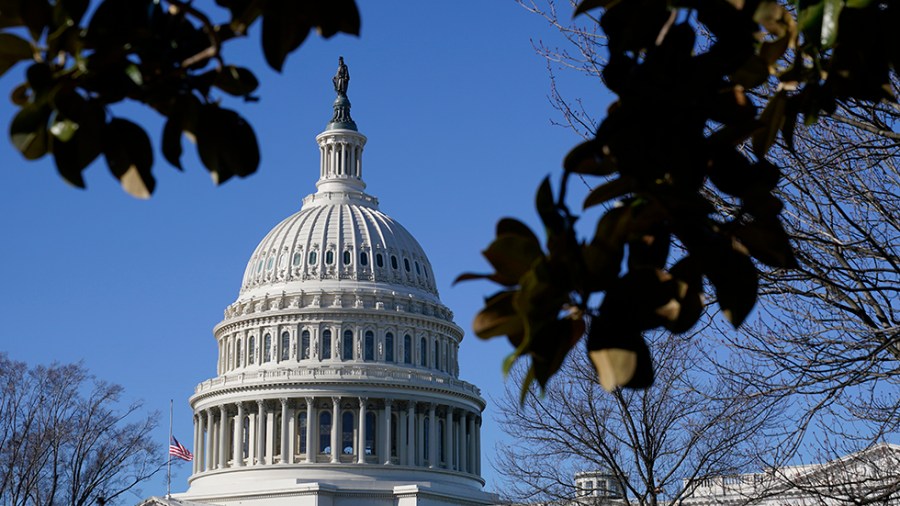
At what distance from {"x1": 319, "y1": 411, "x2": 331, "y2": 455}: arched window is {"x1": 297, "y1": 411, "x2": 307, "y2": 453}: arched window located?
1139mm

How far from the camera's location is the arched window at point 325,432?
317 ft

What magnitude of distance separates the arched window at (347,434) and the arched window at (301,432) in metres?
2.70

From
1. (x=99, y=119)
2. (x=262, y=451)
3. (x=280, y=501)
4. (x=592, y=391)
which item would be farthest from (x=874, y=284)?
(x=262, y=451)

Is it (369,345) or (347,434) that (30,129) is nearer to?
(347,434)

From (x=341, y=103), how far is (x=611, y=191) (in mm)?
113646

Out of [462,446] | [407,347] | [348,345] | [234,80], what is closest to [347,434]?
[348,345]

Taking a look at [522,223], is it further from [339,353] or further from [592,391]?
[339,353]

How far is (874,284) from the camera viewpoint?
14.8 m

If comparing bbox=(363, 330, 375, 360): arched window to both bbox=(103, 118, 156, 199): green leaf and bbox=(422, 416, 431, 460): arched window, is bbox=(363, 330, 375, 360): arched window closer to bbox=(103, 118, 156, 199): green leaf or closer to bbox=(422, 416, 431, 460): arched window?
bbox=(422, 416, 431, 460): arched window

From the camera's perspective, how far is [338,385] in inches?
3772

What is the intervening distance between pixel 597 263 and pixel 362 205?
355 feet

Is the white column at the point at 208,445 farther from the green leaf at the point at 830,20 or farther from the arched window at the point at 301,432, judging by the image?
the green leaf at the point at 830,20

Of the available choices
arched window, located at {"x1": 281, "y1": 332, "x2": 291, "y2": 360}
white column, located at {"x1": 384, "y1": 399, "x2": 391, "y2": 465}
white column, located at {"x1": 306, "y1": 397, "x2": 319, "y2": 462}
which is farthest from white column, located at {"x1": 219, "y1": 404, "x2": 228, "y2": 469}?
white column, located at {"x1": 384, "y1": 399, "x2": 391, "y2": 465}

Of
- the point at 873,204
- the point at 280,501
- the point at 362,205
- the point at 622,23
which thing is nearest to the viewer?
the point at 622,23
